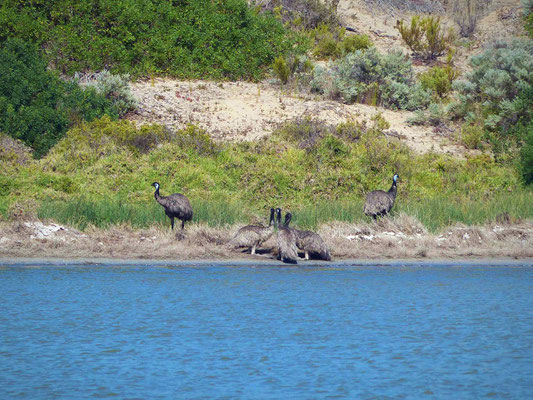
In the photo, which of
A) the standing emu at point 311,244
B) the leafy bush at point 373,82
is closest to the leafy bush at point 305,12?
the leafy bush at point 373,82

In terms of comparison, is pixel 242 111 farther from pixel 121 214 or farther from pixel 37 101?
pixel 121 214

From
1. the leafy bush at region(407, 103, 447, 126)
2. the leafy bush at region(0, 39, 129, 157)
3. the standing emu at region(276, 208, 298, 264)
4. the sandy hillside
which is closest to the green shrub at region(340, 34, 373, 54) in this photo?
the sandy hillside

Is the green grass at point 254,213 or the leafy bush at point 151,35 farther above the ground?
the leafy bush at point 151,35

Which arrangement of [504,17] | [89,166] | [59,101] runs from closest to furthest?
[89,166] < [59,101] < [504,17]

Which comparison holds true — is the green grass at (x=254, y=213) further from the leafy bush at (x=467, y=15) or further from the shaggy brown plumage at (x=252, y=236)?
the leafy bush at (x=467, y=15)

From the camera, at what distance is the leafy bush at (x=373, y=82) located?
3338cm

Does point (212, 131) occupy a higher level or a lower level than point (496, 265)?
higher

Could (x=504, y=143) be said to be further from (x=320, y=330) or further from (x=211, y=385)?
(x=211, y=385)

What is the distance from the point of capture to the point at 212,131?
30.1 metres

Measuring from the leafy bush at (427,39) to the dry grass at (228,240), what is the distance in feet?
77.4

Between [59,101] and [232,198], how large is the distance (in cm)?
840

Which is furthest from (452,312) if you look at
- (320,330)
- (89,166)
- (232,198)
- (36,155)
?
(36,155)

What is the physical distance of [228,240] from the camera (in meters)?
19.1

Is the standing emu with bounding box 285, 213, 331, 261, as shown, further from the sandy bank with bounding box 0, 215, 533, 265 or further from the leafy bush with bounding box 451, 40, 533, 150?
the leafy bush with bounding box 451, 40, 533, 150
